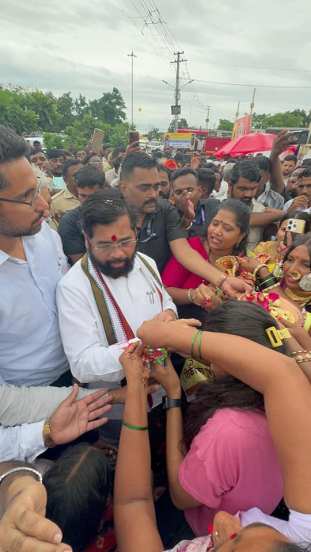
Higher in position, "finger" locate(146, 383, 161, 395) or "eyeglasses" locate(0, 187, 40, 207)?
"eyeglasses" locate(0, 187, 40, 207)

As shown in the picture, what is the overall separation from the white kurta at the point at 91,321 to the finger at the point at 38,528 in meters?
0.88

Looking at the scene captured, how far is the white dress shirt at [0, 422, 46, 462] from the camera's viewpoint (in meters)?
1.53

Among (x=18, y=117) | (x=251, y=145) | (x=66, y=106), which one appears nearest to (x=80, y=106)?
(x=66, y=106)

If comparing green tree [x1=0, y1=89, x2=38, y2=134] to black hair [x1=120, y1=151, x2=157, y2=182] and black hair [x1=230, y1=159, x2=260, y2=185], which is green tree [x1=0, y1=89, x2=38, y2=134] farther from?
black hair [x1=120, y1=151, x2=157, y2=182]

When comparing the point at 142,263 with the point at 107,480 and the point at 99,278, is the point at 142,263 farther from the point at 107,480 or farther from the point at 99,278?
the point at 107,480

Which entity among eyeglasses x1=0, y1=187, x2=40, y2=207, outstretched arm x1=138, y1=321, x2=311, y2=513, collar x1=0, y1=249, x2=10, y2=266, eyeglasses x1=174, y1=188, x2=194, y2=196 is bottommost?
outstretched arm x1=138, y1=321, x2=311, y2=513

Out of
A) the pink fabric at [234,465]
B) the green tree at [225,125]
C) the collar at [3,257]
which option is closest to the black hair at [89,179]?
the collar at [3,257]

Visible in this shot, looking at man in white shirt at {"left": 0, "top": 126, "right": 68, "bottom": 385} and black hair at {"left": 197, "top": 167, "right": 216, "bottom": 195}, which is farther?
black hair at {"left": 197, "top": 167, "right": 216, "bottom": 195}

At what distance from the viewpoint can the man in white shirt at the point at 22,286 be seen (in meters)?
1.71

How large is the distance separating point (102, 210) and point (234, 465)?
142cm

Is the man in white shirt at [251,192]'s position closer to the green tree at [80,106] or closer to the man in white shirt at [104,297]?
the man in white shirt at [104,297]

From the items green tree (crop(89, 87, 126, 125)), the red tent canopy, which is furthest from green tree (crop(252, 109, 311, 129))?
the red tent canopy

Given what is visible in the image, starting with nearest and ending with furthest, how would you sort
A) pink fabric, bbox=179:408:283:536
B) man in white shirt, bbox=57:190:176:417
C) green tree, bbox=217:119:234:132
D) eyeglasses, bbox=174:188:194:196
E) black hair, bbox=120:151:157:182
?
pink fabric, bbox=179:408:283:536 < man in white shirt, bbox=57:190:176:417 < black hair, bbox=120:151:157:182 < eyeglasses, bbox=174:188:194:196 < green tree, bbox=217:119:234:132

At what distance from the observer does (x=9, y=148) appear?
5.65 ft
